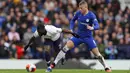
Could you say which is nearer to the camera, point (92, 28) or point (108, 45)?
point (92, 28)

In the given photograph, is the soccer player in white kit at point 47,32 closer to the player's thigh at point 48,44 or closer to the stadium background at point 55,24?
the player's thigh at point 48,44

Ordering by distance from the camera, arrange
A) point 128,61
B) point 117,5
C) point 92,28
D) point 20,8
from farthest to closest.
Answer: point 117,5, point 20,8, point 128,61, point 92,28

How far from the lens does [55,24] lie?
2792 cm

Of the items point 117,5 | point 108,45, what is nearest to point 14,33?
point 108,45

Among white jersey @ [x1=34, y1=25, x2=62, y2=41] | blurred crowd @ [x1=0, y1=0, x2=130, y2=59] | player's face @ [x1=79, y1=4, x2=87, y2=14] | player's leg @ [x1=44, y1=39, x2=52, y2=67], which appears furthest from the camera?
blurred crowd @ [x1=0, y1=0, x2=130, y2=59]

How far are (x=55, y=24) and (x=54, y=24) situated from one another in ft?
0.27

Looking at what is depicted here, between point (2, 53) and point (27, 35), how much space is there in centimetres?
170

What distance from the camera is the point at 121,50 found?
88.3 ft

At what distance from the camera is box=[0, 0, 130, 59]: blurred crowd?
26.5 meters

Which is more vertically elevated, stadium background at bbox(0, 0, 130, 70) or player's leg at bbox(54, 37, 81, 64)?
stadium background at bbox(0, 0, 130, 70)

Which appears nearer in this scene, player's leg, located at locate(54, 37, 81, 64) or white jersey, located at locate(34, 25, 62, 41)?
player's leg, located at locate(54, 37, 81, 64)

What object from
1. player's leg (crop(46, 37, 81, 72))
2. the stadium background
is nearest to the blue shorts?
player's leg (crop(46, 37, 81, 72))

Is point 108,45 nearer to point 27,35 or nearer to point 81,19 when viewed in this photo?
point 27,35

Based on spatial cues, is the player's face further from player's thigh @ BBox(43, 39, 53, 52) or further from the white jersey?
player's thigh @ BBox(43, 39, 53, 52)
